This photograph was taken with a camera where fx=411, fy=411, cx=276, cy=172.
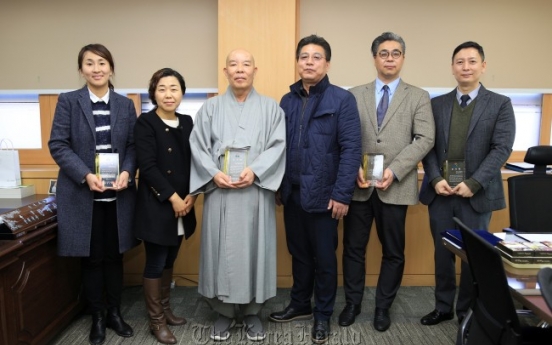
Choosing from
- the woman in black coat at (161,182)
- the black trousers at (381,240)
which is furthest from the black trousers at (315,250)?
the woman in black coat at (161,182)

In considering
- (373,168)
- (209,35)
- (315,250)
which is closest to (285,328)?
(315,250)

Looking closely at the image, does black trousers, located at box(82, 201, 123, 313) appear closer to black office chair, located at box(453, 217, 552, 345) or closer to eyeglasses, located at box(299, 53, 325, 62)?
eyeglasses, located at box(299, 53, 325, 62)

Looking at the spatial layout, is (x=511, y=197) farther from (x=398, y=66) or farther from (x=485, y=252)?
(x=485, y=252)

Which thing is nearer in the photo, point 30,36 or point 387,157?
point 387,157

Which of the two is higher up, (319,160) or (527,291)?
(319,160)

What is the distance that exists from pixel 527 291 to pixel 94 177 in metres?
1.90

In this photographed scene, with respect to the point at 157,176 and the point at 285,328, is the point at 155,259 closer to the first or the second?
the point at 157,176

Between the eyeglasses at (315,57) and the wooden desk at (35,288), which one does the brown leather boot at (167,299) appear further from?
the eyeglasses at (315,57)

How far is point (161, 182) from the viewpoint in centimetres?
210

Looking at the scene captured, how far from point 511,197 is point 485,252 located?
126 centimetres

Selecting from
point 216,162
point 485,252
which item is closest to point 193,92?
point 216,162

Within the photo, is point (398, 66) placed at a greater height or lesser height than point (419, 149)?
greater

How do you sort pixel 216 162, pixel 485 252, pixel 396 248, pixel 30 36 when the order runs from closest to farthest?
pixel 485 252 → pixel 216 162 → pixel 396 248 → pixel 30 36

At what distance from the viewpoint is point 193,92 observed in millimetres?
3174
